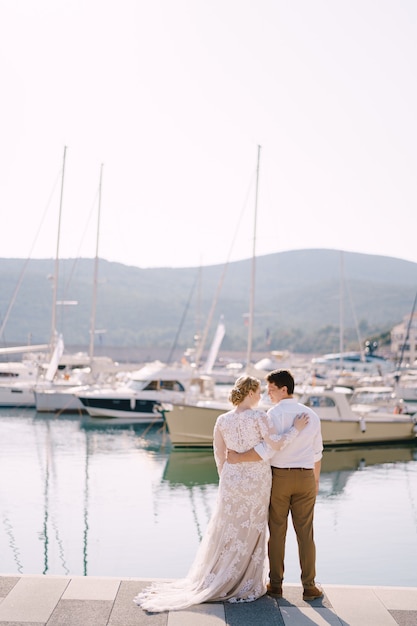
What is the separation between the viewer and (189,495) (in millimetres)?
17047

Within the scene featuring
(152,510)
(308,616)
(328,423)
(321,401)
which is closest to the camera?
(308,616)

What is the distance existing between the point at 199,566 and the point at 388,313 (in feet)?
639

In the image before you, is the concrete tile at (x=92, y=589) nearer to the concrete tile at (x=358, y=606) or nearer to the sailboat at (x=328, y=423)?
the concrete tile at (x=358, y=606)

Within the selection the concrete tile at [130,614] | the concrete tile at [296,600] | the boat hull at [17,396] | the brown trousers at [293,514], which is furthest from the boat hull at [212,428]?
the concrete tile at [130,614]

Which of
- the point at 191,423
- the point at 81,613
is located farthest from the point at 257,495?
the point at 191,423

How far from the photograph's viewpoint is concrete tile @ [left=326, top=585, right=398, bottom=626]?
596cm

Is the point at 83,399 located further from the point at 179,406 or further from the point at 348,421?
the point at 348,421

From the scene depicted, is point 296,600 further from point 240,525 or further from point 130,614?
point 130,614

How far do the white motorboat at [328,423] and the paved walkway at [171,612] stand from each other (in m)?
18.1

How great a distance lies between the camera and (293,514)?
22.1 ft

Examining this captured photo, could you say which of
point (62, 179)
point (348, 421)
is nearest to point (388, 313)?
point (62, 179)

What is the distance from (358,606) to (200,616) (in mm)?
1263

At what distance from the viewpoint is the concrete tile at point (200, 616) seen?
5.88 metres

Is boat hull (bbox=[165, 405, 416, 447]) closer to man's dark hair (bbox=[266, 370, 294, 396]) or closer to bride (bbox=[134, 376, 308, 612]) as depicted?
bride (bbox=[134, 376, 308, 612])
